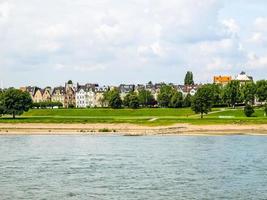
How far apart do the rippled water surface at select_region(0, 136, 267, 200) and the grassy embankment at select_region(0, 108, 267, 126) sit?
33232 mm

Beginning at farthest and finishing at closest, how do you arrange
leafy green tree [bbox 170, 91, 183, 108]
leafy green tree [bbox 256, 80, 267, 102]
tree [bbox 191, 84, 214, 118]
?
leafy green tree [bbox 170, 91, 183, 108] → leafy green tree [bbox 256, 80, 267, 102] → tree [bbox 191, 84, 214, 118]

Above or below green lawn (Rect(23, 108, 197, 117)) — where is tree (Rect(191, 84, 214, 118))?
above

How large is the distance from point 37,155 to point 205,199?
30674 millimetres

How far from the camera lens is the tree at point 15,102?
5330 inches

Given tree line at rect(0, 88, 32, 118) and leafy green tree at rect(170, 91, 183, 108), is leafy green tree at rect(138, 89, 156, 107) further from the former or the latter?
tree line at rect(0, 88, 32, 118)

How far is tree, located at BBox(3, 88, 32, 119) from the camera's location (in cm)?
13538

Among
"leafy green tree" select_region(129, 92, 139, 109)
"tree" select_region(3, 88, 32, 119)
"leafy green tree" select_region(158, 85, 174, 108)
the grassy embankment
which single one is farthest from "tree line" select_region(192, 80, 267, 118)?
"tree" select_region(3, 88, 32, 119)

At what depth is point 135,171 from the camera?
49938 millimetres

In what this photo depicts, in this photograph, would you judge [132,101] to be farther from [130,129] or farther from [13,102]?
[130,129]

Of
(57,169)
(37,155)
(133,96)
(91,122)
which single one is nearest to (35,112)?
(133,96)

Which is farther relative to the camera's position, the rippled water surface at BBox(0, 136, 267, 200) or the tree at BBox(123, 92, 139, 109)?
the tree at BBox(123, 92, 139, 109)

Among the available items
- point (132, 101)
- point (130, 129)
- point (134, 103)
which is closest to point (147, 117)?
point (130, 129)

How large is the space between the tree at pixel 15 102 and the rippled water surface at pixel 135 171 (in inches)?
2274

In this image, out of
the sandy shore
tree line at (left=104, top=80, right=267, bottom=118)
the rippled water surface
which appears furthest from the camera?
tree line at (left=104, top=80, right=267, bottom=118)
